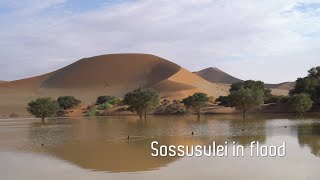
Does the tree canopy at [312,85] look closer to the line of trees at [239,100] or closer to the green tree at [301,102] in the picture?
the line of trees at [239,100]

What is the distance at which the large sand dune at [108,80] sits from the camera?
386 ft

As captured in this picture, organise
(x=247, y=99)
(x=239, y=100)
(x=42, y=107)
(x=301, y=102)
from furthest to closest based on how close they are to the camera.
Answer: (x=301, y=102) → (x=42, y=107) → (x=239, y=100) → (x=247, y=99)

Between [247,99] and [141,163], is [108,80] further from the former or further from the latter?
[141,163]

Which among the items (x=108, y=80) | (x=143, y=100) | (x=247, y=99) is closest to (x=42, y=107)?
(x=143, y=100)

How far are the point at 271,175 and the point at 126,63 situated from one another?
137525 millimetres

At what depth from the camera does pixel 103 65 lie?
15125 centimetres

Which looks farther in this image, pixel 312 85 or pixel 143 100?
pixel 312 85

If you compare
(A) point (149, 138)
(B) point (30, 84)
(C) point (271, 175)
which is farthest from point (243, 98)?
(B) point (30, 84)

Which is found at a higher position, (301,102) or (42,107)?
(301,102)

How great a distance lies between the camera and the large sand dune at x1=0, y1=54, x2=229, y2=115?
11775 cm

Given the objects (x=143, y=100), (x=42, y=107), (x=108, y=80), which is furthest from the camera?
(x=108, y=80)

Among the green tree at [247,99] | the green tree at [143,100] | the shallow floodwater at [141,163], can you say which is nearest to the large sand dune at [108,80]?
the green tree at [143,100]

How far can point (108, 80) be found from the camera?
140000 mm

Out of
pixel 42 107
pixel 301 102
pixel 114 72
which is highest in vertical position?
pixel 114 72
